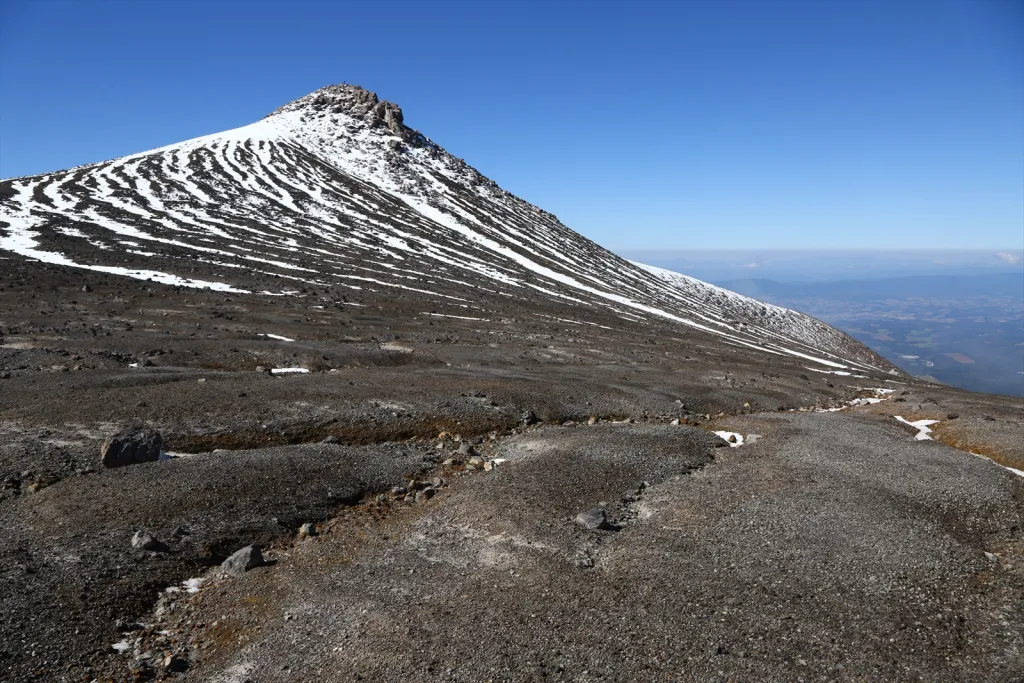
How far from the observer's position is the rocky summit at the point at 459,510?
479 inches

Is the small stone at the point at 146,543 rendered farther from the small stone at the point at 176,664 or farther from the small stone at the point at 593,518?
the small stone at the point at 593,518

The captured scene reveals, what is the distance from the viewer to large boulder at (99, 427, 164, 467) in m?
18.2

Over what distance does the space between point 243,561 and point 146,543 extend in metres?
2.40

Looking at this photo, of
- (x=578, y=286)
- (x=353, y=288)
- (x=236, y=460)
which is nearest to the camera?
(x=236, y=460)

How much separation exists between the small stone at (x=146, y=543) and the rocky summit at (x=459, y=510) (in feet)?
0.16

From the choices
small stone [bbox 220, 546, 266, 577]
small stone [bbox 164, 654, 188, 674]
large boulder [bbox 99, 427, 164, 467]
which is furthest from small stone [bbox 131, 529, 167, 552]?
large boulder [bbox 99, 427, 164, 467]

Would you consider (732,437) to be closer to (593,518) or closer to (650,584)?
(593,518)

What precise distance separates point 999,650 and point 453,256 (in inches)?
3249

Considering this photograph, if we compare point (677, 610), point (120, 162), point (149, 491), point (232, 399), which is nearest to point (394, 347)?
point (232, 399)

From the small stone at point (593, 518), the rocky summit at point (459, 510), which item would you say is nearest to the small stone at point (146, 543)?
the rocky summit at point (459, 510)

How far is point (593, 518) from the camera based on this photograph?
679 inches

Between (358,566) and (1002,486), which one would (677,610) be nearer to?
(358,566)

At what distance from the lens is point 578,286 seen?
88438 mm

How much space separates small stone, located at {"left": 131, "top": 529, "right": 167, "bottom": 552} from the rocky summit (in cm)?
5
